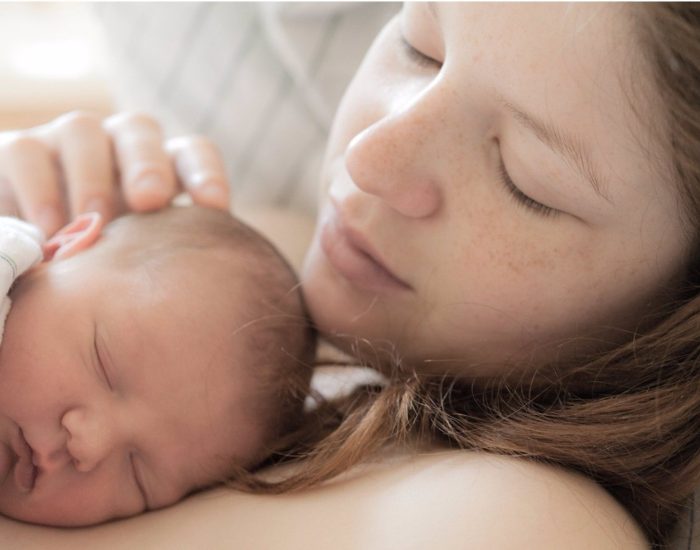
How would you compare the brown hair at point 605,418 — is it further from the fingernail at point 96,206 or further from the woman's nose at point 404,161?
the fingernail at point 96,206

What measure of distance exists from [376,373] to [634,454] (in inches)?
12.4

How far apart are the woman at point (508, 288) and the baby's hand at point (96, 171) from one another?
8.9 inches

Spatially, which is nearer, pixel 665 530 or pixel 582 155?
pixel 582 155

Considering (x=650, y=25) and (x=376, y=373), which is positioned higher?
(x=650, y=25)

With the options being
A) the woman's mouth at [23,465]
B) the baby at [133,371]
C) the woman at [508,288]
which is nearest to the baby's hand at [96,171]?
the baby at [133,371]

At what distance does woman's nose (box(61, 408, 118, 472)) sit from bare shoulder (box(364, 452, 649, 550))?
299 millimetres

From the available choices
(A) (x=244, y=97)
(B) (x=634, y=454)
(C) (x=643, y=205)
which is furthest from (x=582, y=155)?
(A) (x=244, y=97)

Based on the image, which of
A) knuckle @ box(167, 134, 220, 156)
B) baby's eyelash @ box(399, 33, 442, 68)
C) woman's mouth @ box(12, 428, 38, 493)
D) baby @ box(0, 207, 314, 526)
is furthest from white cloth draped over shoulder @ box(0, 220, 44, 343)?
baby's eyelash @ box(399, 33, 442, 68)

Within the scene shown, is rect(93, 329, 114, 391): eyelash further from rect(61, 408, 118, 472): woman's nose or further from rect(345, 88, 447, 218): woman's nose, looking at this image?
rect(345, 88, 447, 218): woman's nose

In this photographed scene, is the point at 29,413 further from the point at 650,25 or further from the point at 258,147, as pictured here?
the point at 258,147

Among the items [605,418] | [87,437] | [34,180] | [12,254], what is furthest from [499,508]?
[34,180]

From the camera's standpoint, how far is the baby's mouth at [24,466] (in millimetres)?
822

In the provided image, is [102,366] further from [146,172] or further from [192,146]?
[192,146]

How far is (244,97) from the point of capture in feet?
4.97
